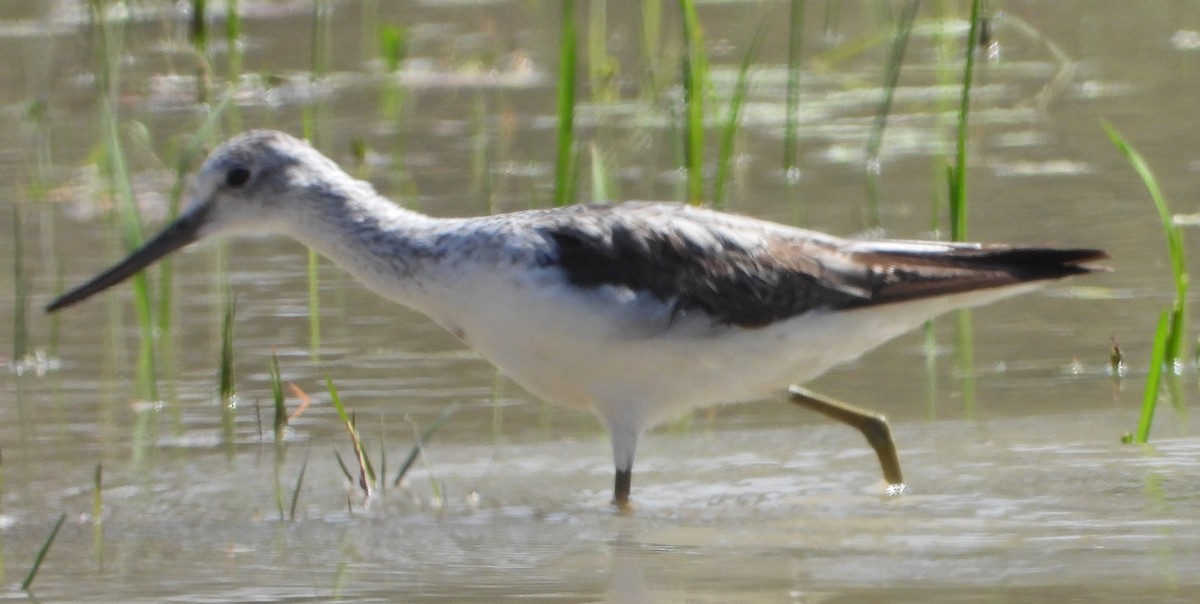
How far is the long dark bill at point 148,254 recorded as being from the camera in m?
6.23

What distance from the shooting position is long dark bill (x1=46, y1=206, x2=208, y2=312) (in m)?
6.23

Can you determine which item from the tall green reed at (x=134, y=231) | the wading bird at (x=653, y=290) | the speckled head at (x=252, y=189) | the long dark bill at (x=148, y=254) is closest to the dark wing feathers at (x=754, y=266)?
the wading bird at (x=653, y=290)

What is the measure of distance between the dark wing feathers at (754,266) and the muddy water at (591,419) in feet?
1.74

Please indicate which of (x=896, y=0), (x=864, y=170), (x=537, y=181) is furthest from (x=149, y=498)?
(x=896, y=0)

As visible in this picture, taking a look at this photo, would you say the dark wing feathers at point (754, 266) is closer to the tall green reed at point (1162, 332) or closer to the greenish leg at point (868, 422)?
the tall green reed at point (1162, 332)

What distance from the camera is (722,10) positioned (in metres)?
12.2

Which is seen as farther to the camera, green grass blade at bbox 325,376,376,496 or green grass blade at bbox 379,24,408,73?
green grass blade at bbox 379,24,408,73

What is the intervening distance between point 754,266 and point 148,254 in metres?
1.96

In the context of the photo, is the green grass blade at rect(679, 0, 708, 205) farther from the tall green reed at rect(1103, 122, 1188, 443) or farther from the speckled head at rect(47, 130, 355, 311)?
the tall green reed at rect(1103, 122, 1188, 443)

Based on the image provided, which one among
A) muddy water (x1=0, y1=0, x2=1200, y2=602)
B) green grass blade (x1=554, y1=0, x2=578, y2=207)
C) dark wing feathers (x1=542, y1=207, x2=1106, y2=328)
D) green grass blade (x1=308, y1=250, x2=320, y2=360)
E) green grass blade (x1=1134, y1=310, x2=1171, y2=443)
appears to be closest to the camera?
muddy water (x1=0, y1=0, x2=1200, y2=602)

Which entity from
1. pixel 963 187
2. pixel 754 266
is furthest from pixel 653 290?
pixel 963 187

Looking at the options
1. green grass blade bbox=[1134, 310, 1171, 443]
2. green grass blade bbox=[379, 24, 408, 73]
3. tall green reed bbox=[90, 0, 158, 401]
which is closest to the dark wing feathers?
green grass blade bbox=[1134, 310, 1171, 443]

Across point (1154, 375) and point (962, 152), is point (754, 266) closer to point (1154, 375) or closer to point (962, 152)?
point (962, 152)

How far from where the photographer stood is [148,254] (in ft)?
20.6
